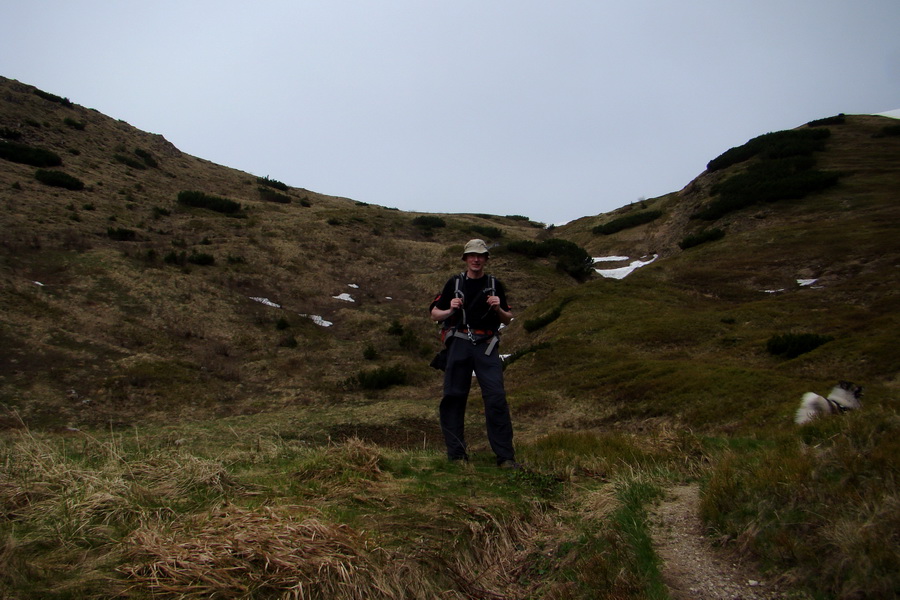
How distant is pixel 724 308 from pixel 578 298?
540 centimetres

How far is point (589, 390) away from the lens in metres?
12.0

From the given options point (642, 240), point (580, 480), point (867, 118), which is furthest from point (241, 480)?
point (867, 118)

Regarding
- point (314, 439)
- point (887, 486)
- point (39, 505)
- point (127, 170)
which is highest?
point (127, 170)

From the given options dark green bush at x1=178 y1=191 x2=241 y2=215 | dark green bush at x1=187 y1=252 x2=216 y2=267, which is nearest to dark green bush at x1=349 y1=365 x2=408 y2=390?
dark green bush at x1=187 y1=252 x2=216 y2=267

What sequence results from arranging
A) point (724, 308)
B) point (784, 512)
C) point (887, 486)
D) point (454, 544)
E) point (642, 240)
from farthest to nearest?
1. point (642, 240)
2. point (724, 308)
3. point (454, 544)
4. point (784, 512)
5. point (887, 486)

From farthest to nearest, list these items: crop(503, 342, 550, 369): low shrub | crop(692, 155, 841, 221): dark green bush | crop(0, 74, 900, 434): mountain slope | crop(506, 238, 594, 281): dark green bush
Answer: crop(506, 238, 594, 281): dark green bush → crop(692, 155, 841, 221): dark green bush → crop(503, 342, 550, 369): low shrub → crop(0, 74, 900, 434): mountain slope

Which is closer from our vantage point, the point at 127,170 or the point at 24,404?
the point at 24,404

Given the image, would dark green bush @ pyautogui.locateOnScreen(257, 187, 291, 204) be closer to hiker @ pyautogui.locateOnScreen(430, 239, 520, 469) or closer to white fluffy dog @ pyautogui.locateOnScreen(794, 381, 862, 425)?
hiker @ pyautogui.locateOnScreen(430, 239, 520, 469)

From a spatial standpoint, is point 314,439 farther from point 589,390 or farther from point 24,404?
point 24,404

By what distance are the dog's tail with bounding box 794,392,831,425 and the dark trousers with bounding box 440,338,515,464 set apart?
12.8 ft

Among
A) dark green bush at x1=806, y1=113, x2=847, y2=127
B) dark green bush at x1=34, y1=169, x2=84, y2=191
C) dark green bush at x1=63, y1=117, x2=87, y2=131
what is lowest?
dark green bush at x1=34, y1=169, x2=84, y2=191

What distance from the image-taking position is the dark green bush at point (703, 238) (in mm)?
24344

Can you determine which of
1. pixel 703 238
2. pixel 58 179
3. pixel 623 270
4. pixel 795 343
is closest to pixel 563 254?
pixel 623 270

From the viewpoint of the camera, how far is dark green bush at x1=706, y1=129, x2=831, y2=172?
97.3ft
